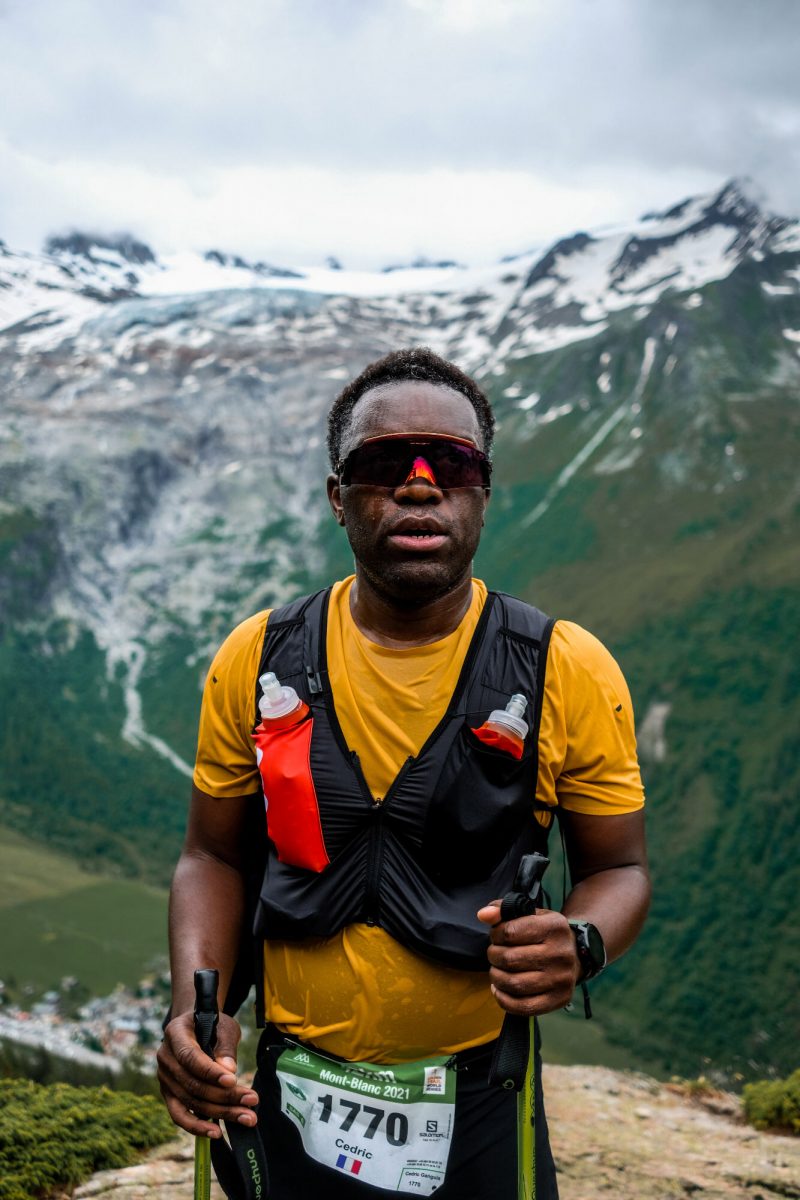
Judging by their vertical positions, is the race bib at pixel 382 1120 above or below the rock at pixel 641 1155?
above

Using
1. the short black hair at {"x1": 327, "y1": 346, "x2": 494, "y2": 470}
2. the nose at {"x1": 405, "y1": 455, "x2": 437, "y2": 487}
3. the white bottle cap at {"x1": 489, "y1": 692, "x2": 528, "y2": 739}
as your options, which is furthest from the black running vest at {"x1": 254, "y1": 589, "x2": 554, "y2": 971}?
the short black hair at {"x1": 327, "y1": 346, "x2": 494, "y2": 470}

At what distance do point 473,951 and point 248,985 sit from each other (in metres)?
1.25

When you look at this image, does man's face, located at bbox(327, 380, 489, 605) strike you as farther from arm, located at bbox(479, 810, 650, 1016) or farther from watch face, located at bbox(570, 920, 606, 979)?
watch face, located at bbox(570, 920, 606, 979)

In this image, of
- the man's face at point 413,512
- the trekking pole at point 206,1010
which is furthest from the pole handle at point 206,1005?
the man's face at point 413,512

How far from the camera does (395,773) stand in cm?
405

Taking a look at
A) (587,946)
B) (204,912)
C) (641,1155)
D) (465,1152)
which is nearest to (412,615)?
(587,946)

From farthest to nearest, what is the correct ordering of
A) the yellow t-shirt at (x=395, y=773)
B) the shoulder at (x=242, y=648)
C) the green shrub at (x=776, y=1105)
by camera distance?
Result: the green shrub at (x=776, y=1105) → the shoulder at (x=242, y=648) → the yellow t-shirt at (x=395, y=773)

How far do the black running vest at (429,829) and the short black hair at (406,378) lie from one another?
1228 mm

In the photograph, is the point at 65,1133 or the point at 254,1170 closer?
the point at 254,1170

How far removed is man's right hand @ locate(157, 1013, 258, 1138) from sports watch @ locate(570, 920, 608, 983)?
1.28 m

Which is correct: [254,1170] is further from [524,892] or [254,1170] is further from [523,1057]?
[524,892]

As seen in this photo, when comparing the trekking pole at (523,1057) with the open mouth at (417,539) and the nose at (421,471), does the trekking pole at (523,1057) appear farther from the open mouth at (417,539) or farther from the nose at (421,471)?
the nose at (421,471)

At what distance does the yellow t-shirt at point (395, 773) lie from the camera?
3975mm

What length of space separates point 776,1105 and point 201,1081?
9.25 metres
